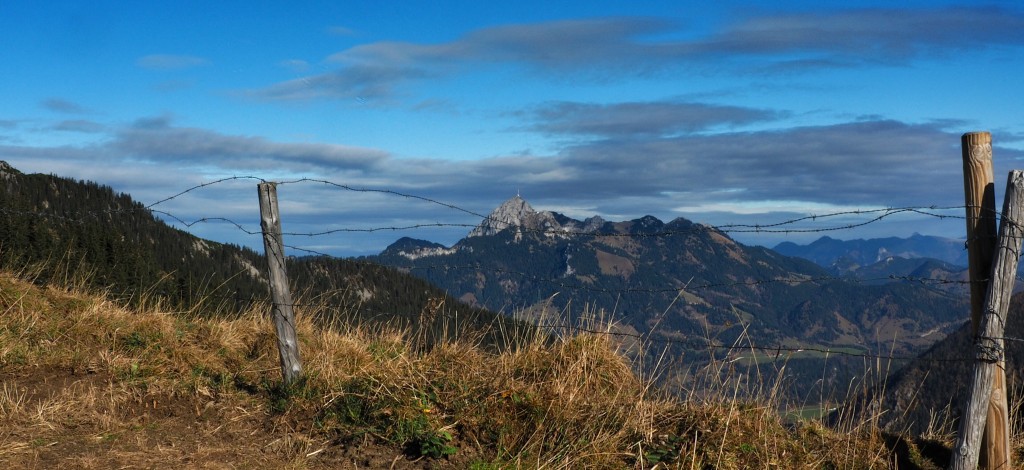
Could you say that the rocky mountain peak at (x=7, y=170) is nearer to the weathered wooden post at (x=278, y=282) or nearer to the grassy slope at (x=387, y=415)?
the grassy slope at (x=387, y=415)

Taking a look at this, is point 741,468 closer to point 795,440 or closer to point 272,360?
point 795,440

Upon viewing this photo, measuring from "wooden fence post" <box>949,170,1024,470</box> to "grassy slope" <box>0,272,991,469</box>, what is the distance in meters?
0.71

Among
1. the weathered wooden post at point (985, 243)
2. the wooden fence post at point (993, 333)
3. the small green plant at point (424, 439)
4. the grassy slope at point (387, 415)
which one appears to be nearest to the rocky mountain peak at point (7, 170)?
the grassy slope at point (387, 415)

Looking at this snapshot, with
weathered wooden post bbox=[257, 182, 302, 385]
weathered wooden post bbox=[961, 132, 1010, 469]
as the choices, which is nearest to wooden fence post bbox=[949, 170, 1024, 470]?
weathered wooden post bbox=[961, 132, 1010, 469]

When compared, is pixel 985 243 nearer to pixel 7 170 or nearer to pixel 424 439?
pixel 424 439

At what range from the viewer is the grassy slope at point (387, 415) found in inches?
268

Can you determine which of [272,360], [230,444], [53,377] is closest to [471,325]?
[272,360]

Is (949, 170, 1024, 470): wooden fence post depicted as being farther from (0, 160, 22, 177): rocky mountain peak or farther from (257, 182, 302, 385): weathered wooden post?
(0, 160, 22, 177): rocky mountain peak

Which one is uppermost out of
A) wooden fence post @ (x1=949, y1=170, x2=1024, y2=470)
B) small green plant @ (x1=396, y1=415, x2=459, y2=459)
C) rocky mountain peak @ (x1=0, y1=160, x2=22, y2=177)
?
rocky mountain peak @ (x1=0, y1=160, x2=22, y2=177)

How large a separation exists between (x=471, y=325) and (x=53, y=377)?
5018 millimetres

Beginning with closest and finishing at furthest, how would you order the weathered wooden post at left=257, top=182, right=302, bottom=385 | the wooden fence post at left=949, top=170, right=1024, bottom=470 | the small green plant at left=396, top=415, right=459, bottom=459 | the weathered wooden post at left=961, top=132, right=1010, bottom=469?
the small green plant at left=396, top=415, right=459, bottom=459 < the wooden fence post at left=949, top=170, right=1024, bottom=470 < the weathered wooden post at left=961, top=132, right=1010, bottom=469 < the weathered wooden post at left=257, top=182, right=302, bottom=385

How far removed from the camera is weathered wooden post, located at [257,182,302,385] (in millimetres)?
8477

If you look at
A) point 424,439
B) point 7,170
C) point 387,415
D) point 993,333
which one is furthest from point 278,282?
point 7,170

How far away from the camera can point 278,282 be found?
8.57 m
